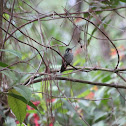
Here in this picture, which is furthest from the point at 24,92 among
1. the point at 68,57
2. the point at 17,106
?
the point at 68,57

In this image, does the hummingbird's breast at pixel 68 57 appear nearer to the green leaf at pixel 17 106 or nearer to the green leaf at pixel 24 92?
the green leaf at pixel 17 106

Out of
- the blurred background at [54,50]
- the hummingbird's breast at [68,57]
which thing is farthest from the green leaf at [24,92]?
the hummingbird's breast at [68,57]

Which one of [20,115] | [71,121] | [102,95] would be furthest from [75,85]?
[20,115]

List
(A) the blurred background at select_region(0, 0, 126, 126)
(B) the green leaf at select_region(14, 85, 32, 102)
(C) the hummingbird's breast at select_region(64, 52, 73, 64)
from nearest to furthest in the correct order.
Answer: (B) the green leaf at select_region(14, 85, 32, 102) → (A) the blurred background at select_region(0, 0, 126, 126) → (C) the hummingbird's breast at select_region(64, 52, 73, 64)

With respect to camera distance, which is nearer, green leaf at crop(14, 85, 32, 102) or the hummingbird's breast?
green leaf at crop(14, 85, 32, 102)

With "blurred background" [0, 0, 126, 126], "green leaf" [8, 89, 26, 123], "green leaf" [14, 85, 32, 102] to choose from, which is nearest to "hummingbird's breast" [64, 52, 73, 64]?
"blurred background" [0, 0, 126, 126]

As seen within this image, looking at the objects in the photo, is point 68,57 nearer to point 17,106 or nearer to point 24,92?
point 17,106

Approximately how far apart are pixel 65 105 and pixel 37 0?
112cm

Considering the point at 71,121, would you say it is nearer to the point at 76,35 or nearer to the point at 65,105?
the point at 65,105

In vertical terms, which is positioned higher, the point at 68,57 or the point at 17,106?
the point at 68,57

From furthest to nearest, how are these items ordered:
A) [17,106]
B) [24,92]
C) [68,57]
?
[68,57] < [17,106] < [24,92]

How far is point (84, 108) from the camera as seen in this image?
2457 mm

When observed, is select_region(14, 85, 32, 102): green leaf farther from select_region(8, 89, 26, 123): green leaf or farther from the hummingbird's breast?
the hummingbird's breast

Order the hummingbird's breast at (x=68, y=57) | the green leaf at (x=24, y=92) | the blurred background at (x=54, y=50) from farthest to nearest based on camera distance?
the hummingbird's breast at (x=68, y=57)
the blurred background at (x=54, y=50)
the green leaf at (x=24, y=92)
